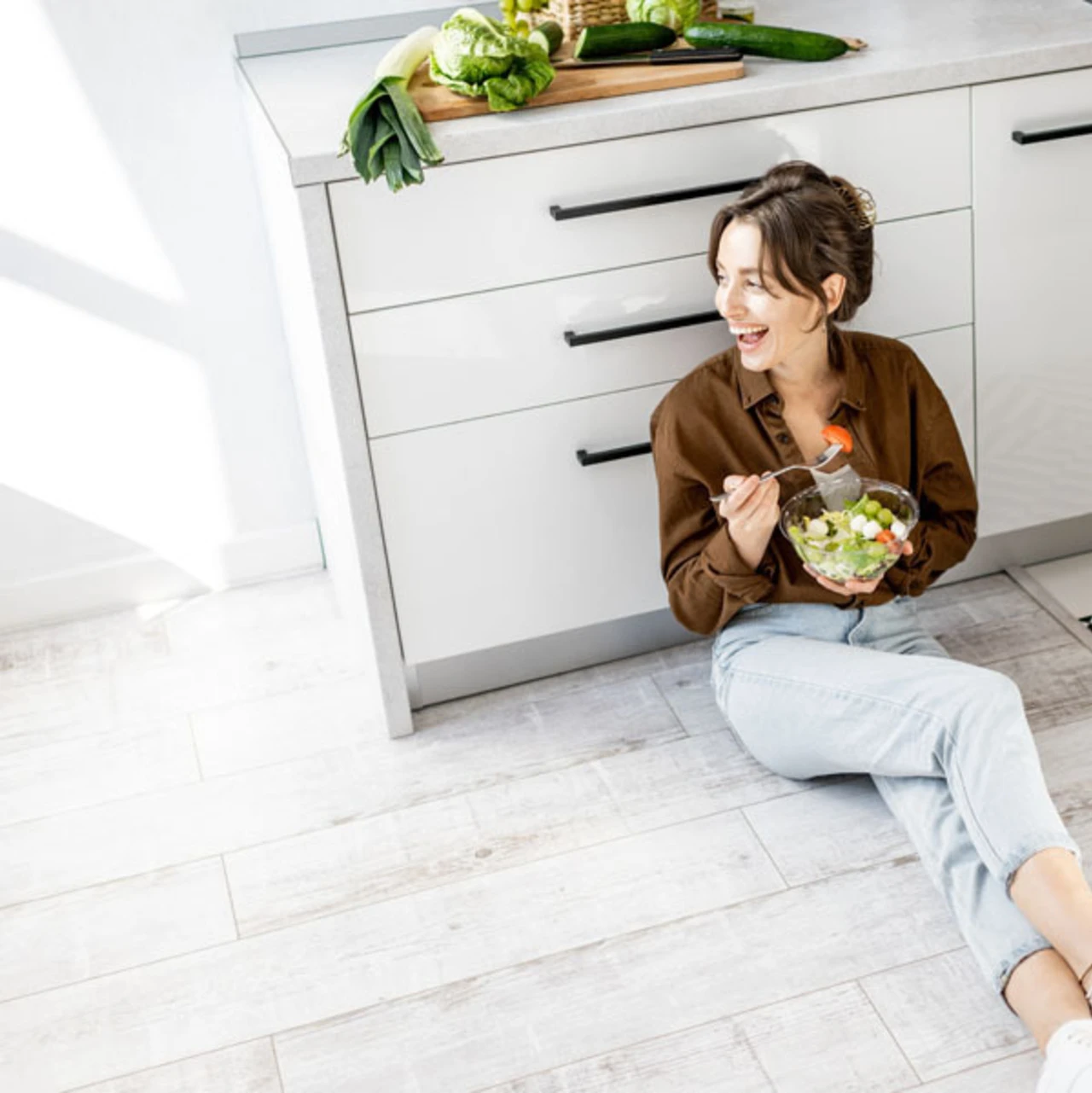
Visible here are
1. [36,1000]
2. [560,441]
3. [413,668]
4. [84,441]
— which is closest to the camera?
[36,1000]

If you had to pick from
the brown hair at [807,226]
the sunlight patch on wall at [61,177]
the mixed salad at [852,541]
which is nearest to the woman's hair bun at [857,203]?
the brown hair at [807,226]

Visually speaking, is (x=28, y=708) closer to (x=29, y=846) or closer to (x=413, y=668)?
(x=29, y=846)

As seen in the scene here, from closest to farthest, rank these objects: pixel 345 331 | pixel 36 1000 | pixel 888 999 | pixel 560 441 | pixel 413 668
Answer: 1. pixel 888 999
2. pixel 36 1000
3. pixel 345 331
4. pixel 560 441
5. pixel 413 668

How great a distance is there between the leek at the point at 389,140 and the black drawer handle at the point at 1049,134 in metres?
0.80

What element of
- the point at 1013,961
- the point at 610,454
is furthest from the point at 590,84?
the point at 1013,961

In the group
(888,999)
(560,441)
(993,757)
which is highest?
(560,441)

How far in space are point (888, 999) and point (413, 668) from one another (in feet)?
2.87

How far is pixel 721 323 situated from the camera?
2152 millimetres

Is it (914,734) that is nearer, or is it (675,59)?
(914,734)

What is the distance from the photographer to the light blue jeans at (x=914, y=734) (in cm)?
171

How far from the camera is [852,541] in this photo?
1849 mm

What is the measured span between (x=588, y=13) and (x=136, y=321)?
88 cm

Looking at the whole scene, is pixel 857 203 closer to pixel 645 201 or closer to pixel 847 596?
pixel 645 201

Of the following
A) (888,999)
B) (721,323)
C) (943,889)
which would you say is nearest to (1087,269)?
(721,323)
